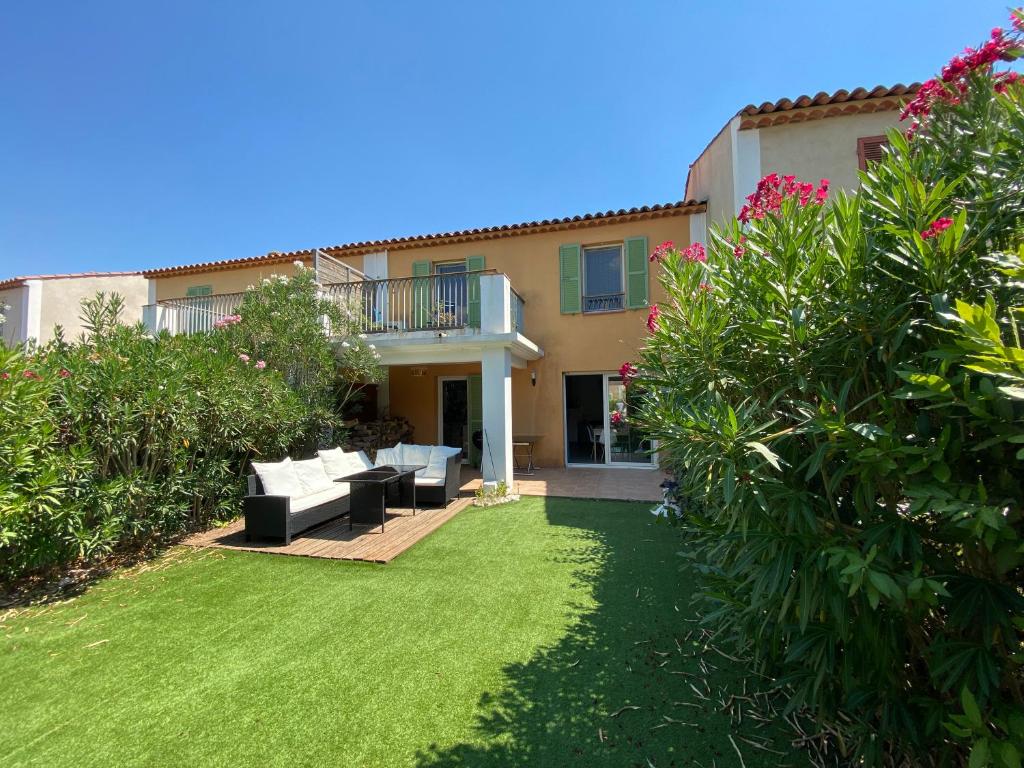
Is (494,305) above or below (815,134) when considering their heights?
below

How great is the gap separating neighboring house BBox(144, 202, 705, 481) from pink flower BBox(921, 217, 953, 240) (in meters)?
7.32

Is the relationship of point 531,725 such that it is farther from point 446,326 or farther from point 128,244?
point 128,244

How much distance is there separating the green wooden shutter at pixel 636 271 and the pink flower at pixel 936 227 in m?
9.42

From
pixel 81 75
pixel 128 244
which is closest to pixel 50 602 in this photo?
pixel 81 75

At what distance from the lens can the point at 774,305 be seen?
188 cm

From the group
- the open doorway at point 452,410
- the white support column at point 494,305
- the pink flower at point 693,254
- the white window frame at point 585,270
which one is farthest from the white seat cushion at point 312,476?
the white window frame at point 585,270

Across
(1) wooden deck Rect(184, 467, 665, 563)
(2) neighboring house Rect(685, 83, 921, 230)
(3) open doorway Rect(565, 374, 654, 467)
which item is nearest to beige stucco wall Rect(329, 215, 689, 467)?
(3) open doorway Rect(565, 374, 654, 467)

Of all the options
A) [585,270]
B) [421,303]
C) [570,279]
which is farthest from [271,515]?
[585,270]

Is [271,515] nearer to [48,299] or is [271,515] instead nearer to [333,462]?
[333,462]

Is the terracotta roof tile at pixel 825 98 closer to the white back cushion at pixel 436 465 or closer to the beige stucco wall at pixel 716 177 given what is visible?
the beige stucco wall at pixel 716 177

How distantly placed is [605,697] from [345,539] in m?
4.11

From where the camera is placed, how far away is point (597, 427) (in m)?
11.4

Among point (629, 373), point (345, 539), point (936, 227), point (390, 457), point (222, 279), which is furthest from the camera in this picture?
point (222, 279)

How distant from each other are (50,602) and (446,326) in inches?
264
